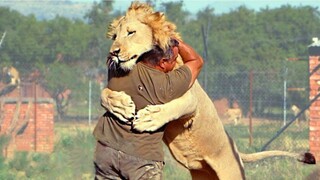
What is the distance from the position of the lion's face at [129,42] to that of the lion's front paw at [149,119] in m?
0.27

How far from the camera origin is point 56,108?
1850 cm

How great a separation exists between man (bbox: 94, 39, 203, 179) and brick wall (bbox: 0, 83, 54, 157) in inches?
394

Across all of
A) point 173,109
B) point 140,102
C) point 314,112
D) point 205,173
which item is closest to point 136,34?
point 140,102

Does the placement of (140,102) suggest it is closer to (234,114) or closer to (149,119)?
(149,119)

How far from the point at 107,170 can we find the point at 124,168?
0.39 ft

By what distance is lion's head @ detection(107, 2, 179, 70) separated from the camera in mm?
5996

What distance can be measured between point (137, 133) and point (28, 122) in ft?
36.0

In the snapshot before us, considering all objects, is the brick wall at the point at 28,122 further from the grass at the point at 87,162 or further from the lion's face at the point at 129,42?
the lion's face at the point at 129,42

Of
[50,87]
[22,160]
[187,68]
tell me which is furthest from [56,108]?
[187,68]

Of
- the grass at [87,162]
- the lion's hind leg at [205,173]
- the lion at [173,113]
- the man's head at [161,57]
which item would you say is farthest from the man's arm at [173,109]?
the grass at [87,162]

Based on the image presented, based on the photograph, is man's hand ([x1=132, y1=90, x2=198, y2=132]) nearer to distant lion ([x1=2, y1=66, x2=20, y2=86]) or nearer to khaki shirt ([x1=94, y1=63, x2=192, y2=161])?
khaki shirt ([x1=94, y1=63, x2=192, y2=161])

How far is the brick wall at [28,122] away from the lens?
16391mm

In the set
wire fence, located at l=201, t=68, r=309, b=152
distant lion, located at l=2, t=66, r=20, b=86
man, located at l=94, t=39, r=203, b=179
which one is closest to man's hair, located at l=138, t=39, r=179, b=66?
man, located at l=94, t=39, r=203, b=179

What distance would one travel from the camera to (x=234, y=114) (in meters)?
17.7
